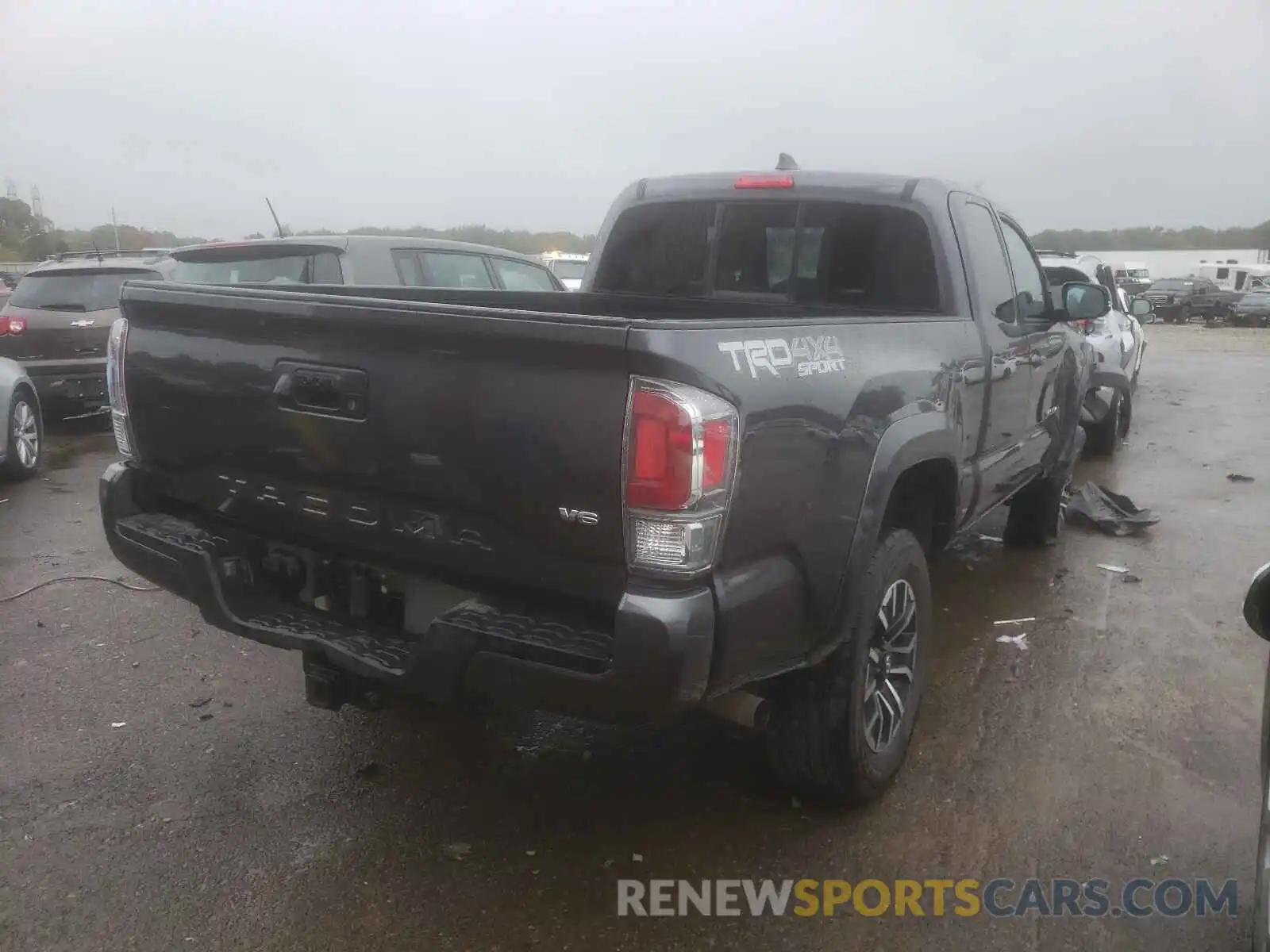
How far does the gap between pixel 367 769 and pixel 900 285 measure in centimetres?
269

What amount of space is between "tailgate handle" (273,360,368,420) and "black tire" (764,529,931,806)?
1.47 meters

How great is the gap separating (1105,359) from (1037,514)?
3.67 meters

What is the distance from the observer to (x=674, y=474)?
85.4 inches

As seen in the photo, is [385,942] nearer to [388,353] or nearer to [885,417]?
[388,353]

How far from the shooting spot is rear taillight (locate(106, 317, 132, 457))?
3.14 metres

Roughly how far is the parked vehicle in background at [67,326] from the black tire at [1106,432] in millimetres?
8670

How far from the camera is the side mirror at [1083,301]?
4.67 metres

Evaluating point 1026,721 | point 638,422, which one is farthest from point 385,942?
point 1026,721

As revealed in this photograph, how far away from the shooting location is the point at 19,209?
3572cm

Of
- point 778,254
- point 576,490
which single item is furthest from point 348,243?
point 576,490

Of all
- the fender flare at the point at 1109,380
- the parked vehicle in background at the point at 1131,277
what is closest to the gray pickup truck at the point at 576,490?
the fender flare at the point at 1109,380

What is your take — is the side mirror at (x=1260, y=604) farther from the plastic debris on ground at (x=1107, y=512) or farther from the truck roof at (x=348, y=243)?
the truck roof at (x=348, y=243)

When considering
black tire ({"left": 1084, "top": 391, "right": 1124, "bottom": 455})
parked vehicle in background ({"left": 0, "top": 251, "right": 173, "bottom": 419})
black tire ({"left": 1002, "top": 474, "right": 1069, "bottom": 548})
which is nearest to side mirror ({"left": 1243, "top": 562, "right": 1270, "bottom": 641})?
black tire ({"left": 1002, "top": 474, "right": 1069, "bottom": 548})

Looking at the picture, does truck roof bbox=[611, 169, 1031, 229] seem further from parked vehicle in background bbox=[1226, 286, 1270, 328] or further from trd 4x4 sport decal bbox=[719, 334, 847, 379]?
parked vehicle in background bbox=[1226, 286, 1270, 328]
